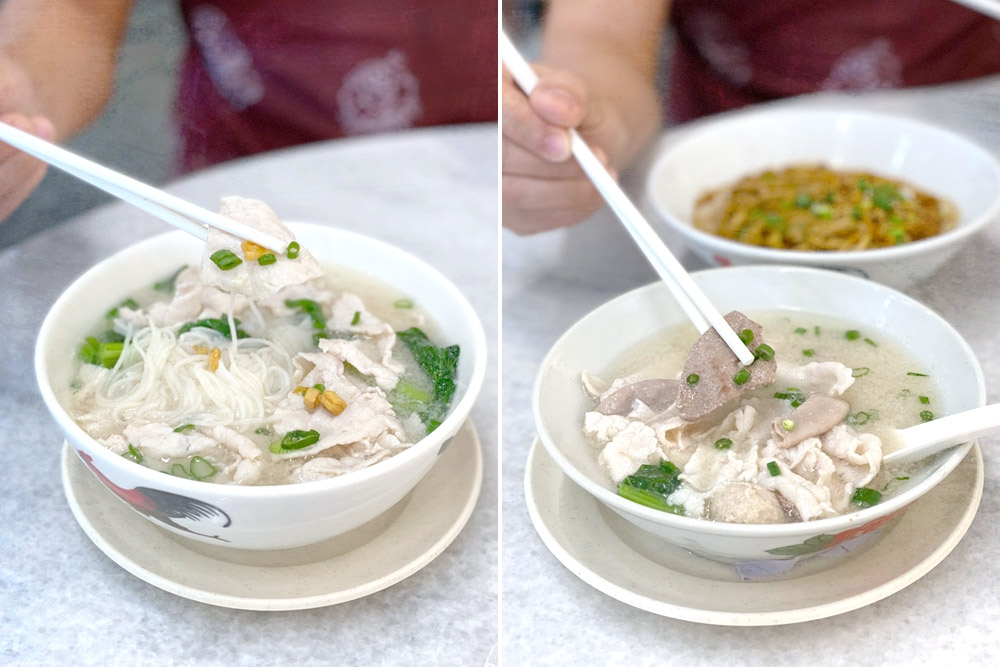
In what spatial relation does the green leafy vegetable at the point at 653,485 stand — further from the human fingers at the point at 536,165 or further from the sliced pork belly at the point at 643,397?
the human fingers at the point at 536,165

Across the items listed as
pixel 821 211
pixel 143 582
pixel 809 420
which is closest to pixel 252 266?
pixel 143 582

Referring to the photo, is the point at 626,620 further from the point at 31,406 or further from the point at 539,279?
the point at 31,406

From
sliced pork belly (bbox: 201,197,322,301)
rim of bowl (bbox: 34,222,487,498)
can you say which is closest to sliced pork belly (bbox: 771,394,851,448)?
rim of bowl (bbox: 34,222,487,498)

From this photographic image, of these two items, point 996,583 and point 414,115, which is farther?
point 414,115

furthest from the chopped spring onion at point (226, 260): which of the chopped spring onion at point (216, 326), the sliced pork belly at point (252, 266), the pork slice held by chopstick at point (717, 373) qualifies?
the pork slice held by chopstick at point (717, 373)

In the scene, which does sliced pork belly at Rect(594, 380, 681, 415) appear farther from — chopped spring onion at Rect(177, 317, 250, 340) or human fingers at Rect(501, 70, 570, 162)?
chopped spring onion at Rect(177, 317, 250, 340)

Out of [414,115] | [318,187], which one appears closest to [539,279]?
[318,187]
